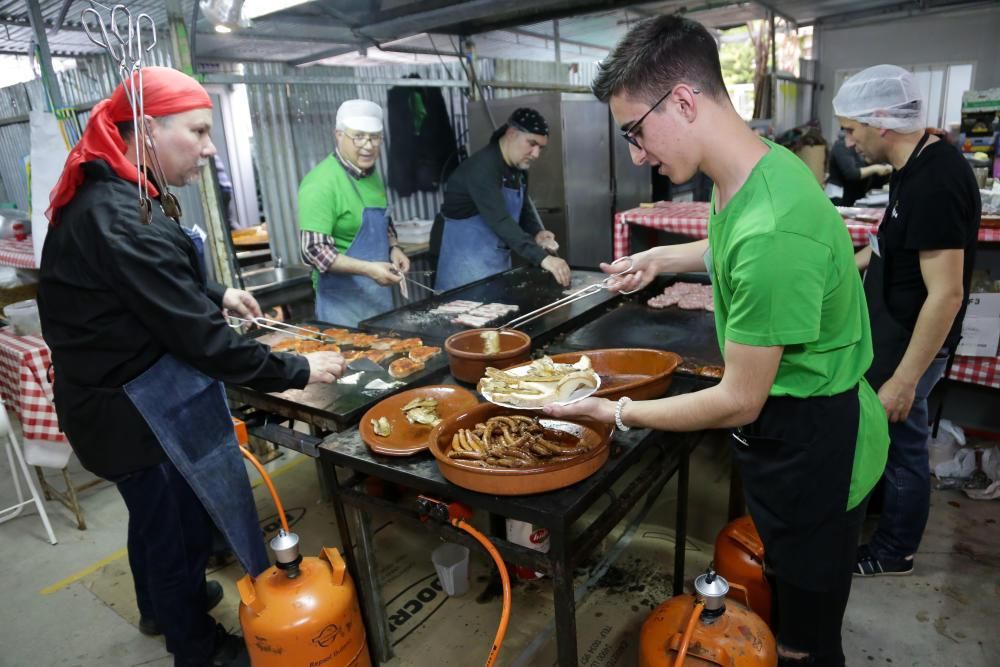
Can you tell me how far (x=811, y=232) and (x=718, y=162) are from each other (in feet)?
0.88

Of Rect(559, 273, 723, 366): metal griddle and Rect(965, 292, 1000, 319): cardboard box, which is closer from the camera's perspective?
Rect(559, 273, 723, 366): metal griddle

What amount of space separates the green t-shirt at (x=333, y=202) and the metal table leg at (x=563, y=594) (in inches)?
105

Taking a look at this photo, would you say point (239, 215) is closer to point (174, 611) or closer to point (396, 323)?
point (396, 323)

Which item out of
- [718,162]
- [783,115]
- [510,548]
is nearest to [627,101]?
[718,162]

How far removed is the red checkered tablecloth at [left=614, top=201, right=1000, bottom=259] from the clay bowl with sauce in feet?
6.39

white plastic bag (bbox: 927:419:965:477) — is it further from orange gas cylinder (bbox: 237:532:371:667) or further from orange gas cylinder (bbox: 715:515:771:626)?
orange gas cylinder (bbox: 237:532:371:667)

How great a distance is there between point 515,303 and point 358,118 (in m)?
1.49

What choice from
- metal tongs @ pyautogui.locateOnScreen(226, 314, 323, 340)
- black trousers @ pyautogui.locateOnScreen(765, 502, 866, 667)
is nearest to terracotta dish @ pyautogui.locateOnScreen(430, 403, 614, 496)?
black trousers @ pyautogui.locateOnScreen(765, 502, 866, 667)

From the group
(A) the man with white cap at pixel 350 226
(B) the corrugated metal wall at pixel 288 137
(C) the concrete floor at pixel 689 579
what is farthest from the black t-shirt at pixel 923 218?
(B) the corrugated metal wall at pixel 288 137

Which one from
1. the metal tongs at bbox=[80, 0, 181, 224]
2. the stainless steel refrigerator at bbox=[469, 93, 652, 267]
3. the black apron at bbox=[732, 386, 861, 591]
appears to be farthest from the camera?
the stainless steel refrigerator at bbox=[469, 93, 652, 267]

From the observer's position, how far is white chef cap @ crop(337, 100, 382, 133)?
12.2ft

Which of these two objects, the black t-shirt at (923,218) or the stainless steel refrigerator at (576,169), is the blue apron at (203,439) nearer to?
the black t-shirt at (923,218)

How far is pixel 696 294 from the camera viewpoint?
11.8ft

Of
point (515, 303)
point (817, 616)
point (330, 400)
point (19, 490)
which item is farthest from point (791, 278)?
point (19, 490)
